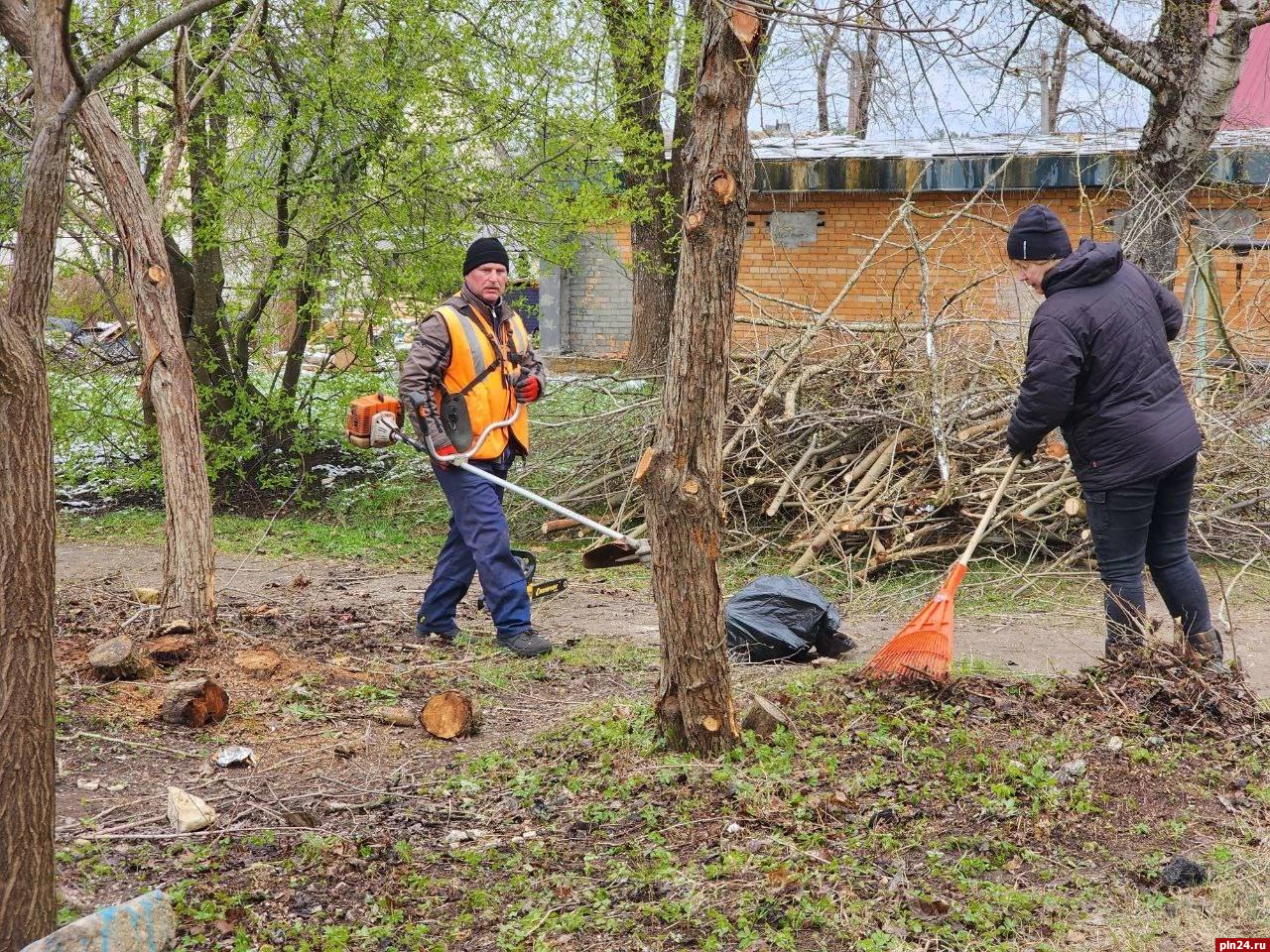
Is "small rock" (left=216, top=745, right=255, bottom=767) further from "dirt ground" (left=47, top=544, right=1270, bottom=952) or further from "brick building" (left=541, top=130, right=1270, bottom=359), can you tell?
"brick building" (left=541, top=130, right=1270, bottom=359)

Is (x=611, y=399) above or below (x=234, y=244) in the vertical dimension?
below

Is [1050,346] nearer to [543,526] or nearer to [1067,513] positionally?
[1067,513]

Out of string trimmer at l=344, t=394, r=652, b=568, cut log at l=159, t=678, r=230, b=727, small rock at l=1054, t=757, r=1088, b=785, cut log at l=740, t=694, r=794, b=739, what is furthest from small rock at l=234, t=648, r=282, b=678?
small rock at l=1054, t=757, r=1088, b=785

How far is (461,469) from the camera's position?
6309 millimetres

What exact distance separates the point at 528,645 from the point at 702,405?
2497 mm

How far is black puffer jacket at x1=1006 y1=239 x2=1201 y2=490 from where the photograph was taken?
189 inches

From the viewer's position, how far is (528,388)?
6.64 m

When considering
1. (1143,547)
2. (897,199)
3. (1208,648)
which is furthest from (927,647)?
(897,199)

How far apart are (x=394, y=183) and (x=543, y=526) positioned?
3.05 metres

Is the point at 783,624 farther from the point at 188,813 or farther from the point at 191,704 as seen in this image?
the point at 188,813

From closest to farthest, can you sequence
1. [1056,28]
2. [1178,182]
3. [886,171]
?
[1178,182] → [1056,28] → [886,171]

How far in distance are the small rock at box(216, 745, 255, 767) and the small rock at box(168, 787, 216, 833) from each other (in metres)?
0.50

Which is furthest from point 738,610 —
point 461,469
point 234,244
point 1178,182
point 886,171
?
point 886,171

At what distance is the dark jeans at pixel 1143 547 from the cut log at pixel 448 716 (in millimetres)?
2633
